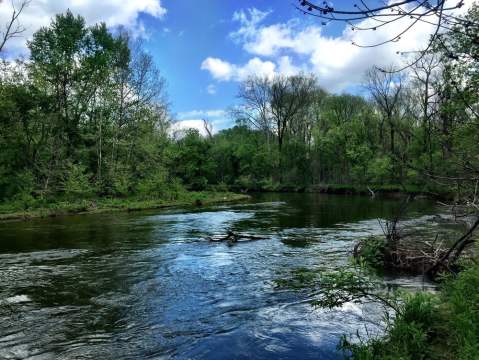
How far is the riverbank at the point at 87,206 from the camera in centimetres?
2786

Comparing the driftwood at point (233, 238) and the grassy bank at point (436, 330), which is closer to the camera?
the grassy bank at point (436, 330)

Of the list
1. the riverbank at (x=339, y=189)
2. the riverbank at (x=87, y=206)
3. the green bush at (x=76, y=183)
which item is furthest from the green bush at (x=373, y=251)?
the riverbank at (x=339, y=189)

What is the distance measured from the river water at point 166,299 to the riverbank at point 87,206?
29.9ft

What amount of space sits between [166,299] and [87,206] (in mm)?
24094

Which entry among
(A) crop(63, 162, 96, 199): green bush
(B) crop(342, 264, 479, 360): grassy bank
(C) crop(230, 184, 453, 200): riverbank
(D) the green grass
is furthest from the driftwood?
(D) the green grass

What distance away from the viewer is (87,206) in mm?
31453

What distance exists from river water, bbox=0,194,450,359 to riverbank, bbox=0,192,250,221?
9.11m

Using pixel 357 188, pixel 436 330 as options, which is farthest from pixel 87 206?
pixel 357 188

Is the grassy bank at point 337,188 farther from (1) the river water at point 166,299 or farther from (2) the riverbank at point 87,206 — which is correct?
(1) the river water at point 166,299

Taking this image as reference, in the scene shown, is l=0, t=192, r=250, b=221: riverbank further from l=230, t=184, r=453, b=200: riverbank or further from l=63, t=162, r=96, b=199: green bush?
l=230, t=184, r=453, b=200: riverbank

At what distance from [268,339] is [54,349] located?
12.2 ft

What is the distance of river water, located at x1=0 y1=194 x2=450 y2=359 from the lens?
22.9 ft

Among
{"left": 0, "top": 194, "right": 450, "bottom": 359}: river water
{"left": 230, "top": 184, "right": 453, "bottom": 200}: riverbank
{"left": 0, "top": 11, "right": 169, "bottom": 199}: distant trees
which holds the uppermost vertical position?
{"left": 0, "top": 11, "right": 169, "bottom": 199}: distant trees

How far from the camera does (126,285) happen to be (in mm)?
10750
